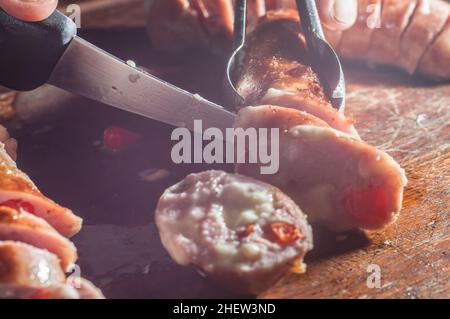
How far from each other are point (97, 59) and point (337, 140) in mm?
920

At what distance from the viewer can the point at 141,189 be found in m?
2.28

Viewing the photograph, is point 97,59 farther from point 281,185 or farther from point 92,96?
point 281,185

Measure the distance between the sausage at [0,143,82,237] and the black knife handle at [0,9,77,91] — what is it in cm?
41

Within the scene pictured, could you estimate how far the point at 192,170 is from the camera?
2357 mm

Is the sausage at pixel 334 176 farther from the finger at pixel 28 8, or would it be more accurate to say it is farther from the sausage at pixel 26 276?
the finger at pixel 28 8

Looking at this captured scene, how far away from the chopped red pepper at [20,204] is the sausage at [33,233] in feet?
0.22

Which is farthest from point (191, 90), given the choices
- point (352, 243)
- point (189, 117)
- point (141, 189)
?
point (352, 243)

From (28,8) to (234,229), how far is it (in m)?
1.04

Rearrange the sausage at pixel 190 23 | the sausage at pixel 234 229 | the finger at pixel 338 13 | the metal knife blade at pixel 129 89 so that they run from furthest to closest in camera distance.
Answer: the sausage at pixel 190 23, the finger at pixel 338 13, the metal knife blade at pixel 129 89, the sausage at pixel 234 229

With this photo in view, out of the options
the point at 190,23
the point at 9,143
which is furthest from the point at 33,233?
the point at 190,23

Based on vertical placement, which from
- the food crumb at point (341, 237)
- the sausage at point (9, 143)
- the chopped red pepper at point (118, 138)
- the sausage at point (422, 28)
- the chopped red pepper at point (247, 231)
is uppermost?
the chopped red pepper at point (247, 231)

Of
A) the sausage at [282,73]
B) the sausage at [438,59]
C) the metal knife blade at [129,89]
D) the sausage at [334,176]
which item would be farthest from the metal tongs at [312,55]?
the sausage at [438,59]

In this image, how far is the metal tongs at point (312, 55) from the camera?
2416 millimetres

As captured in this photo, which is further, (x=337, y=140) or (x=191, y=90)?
(x=191, y=90)
